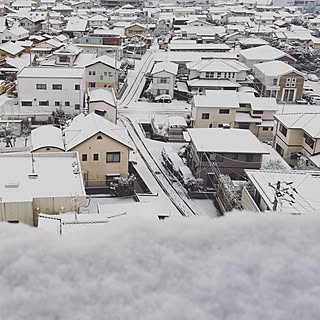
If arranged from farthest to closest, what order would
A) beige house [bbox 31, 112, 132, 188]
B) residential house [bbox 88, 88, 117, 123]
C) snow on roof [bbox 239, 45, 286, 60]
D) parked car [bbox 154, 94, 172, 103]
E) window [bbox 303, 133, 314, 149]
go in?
1. snow on roof [bbox 239, 45, 286, 60]
2. parked car [bbox 154, 94, 172, 103]
3. residential house [bbox 88, 88, 117, 123]
4. window [bbox 303, 133, 314, 149]
5. beige house [bbox 31, 112, 132, 188]

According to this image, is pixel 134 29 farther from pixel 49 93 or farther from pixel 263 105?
pixel 263 105

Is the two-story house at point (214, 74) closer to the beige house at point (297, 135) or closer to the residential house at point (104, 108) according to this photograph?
the residential house at point (104, 108)

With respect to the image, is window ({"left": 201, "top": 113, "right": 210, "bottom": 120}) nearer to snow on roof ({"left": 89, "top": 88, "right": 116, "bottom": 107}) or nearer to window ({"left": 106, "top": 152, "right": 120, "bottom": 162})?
snow on roof ({"left": 89, "top": 88, "right": 116, "bottom": 107})

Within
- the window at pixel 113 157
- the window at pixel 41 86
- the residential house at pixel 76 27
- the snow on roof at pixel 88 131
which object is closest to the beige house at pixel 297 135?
the snow on roof at pixel 88 131

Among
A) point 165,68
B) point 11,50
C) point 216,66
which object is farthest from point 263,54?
point 11,50

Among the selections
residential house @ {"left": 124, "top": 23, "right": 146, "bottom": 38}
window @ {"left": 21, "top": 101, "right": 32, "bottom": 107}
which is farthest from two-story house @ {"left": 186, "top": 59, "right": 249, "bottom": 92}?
residential house @ {"left": 124, "top": 23, "right": 146, "bottom": 38}

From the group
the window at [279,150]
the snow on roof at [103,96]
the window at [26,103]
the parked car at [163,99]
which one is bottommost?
the parked car at [163,99]

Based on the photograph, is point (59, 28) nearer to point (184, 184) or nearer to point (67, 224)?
point (184, 184)
